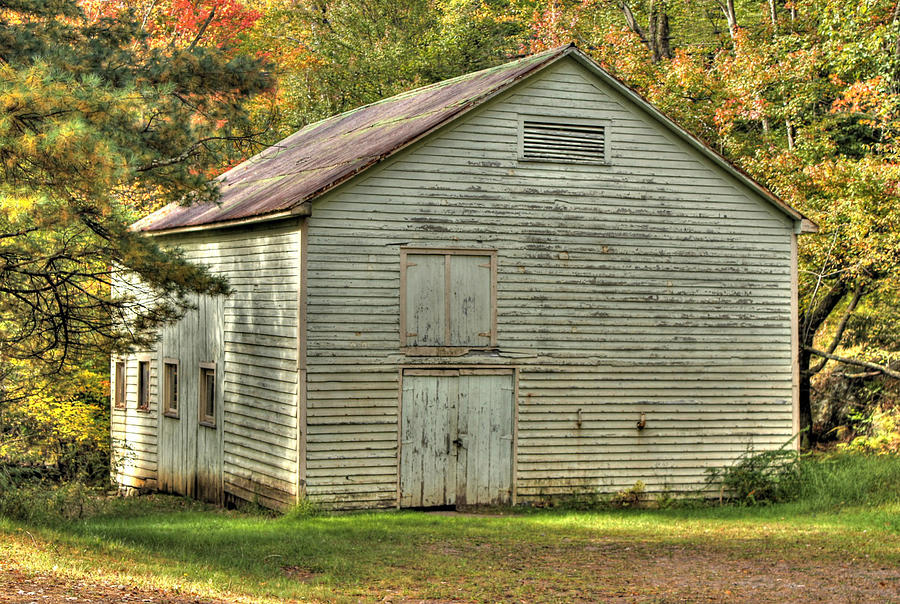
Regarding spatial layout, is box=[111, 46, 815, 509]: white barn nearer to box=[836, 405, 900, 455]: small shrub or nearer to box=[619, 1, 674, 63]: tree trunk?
box=[836, 405, 900, 455]: small shrub

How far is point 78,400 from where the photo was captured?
26109mm

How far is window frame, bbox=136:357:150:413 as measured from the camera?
2352 cm

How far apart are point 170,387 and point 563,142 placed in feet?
31.1

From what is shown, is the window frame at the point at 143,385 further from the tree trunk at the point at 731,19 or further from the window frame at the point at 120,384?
the tree trunk at the point at 731,19

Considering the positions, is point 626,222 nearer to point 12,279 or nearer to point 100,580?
point 12,279

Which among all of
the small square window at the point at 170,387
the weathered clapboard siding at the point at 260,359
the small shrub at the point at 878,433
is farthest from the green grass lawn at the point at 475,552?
the small shrub at the point at 878,433

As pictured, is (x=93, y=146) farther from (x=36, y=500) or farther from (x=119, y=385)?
(x=119, y=385)

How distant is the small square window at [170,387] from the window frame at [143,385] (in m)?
1.04

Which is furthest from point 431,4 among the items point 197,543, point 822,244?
point 197,543

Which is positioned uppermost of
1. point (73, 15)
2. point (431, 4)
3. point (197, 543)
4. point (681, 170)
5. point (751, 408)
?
point (431, 4)

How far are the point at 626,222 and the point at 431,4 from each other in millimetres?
21968

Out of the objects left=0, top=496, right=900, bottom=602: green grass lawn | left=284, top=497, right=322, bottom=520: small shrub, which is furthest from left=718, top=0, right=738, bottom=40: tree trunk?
left=284, top=497, right=322, bottom=520: small shrub

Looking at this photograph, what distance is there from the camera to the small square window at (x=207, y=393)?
20172mm

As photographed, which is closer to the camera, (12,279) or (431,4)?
(12,279)
